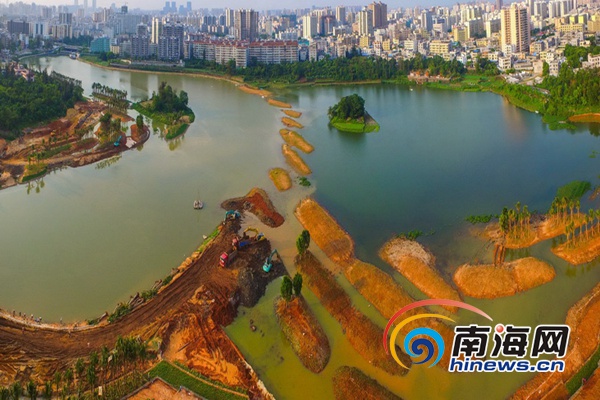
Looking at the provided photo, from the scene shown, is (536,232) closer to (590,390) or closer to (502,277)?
(502,277)

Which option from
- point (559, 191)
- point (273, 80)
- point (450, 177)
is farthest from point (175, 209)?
point (273, 80)

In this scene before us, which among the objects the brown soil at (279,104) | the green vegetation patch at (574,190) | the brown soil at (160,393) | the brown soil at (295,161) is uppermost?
the brown soil at (279,104)

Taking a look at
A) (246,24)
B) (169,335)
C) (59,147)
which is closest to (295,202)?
(169,335)

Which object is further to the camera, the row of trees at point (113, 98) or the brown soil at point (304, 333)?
the row of trees at point (113, 98)

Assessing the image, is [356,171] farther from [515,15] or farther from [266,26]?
[266,26]

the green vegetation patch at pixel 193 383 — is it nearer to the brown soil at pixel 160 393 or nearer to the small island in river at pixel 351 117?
the brown soil at pixel 160 393

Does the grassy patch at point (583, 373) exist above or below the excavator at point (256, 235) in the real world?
below

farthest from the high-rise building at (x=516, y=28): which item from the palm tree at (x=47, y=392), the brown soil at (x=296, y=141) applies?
the palm tree at (x=47, y=392)
